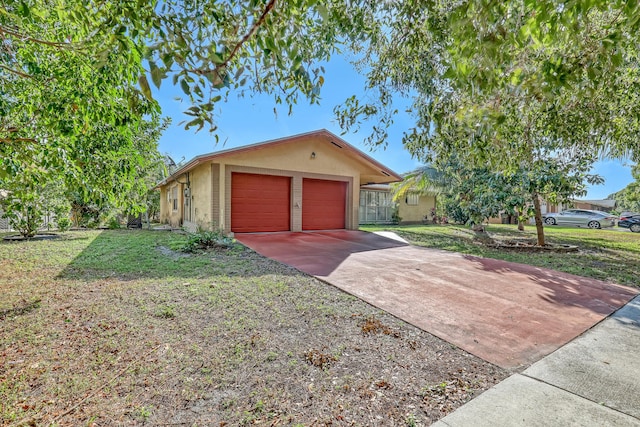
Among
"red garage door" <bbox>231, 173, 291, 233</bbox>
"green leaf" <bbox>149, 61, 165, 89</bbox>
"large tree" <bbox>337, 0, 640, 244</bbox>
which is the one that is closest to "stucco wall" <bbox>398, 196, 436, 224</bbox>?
"red garage door" <bbox>231, 173, 291, 233</bbox>

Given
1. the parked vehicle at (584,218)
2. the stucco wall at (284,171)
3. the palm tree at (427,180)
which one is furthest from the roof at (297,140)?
the parked vehicle at (584,218)

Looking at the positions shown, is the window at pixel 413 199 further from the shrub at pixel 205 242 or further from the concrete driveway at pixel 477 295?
the shrub at pixel 205 242

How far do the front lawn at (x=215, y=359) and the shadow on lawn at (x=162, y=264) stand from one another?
0.72 m

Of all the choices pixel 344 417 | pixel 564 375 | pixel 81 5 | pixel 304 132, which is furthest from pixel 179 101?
pixel 304 132

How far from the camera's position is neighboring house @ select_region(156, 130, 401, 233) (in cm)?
1128

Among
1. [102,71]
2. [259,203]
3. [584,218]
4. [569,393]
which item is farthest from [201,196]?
[584,218]

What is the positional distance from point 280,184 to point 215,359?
1022 cm

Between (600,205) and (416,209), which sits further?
(600,205)

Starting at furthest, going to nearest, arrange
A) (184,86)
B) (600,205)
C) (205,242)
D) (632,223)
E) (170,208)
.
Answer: (600,205) → (632,223) → (170,208) → (205,242) → (184,86)

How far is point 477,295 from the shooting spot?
16.8 feet

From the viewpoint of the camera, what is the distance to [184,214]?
15539 mm

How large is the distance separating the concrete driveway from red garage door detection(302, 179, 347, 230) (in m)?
4.72

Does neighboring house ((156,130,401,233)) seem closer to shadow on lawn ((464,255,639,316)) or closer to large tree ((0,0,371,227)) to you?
large tree ((0,0,371,227))

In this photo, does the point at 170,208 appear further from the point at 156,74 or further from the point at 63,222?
the point at 156,74
